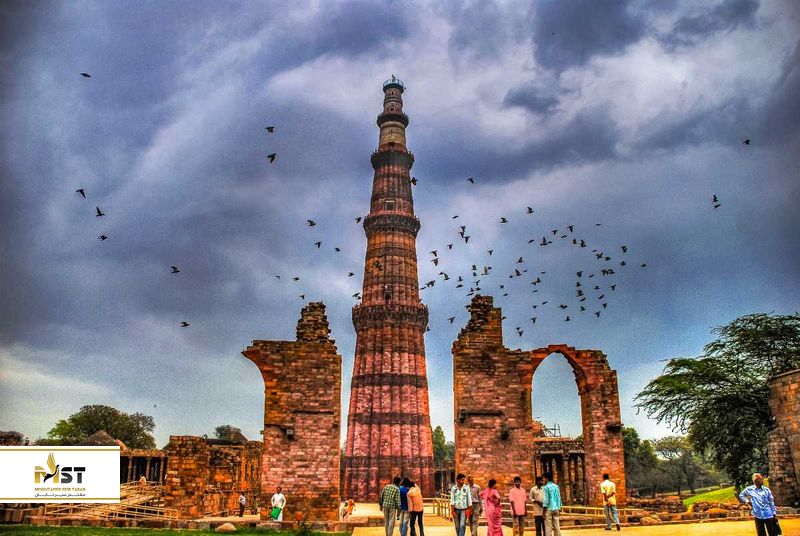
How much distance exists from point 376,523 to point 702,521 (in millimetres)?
8990

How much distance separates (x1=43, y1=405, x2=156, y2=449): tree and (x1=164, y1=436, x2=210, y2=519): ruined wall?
153 feet

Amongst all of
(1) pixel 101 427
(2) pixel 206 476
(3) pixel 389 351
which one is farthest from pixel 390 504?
(1) pixel 101 427

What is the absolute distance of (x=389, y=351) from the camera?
39.6 meters

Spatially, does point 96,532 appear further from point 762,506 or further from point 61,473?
point 762,506

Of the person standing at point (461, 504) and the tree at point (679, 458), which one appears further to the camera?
the tree at point (679, 458)

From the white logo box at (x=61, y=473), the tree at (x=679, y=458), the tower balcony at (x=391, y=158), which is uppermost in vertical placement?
the tower balcony at (x=391, y=158)

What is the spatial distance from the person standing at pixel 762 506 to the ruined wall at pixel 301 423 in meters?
9.50

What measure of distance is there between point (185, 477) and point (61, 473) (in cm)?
399

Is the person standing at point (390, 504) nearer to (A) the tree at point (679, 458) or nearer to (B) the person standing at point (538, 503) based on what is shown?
(B) the person standing at point (538, 503)

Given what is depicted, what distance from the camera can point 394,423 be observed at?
38.2 meters

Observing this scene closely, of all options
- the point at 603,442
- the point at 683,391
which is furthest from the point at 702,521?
the point at 683,391

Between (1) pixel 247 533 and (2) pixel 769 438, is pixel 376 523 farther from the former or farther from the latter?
(2) pixel 769 438

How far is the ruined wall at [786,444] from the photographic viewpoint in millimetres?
16734

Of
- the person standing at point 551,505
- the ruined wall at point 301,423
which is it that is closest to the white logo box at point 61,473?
the ruined wall at point 301,423
